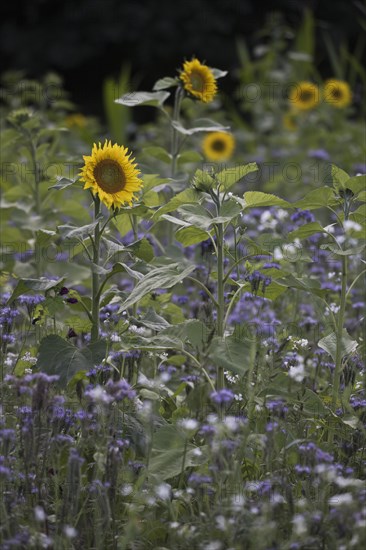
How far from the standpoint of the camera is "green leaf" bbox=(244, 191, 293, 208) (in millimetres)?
2598

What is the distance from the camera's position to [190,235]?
269cm

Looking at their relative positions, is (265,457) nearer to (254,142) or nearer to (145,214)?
(145,214)

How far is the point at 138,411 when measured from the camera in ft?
8.48

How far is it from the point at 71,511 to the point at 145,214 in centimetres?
109

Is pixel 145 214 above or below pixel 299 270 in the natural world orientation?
above

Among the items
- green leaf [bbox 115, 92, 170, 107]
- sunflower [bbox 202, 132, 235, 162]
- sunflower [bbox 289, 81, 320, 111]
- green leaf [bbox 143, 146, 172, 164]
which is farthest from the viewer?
sunflower [bbox 289, 81, 320, 111]

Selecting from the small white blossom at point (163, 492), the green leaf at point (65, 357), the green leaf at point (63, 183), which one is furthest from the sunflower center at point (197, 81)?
Result: the small white blossom at point (163, 492)

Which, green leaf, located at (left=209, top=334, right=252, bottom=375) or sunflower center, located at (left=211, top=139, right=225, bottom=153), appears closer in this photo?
green leaf, located at (left=209, top=334, right=252, bottom=375)

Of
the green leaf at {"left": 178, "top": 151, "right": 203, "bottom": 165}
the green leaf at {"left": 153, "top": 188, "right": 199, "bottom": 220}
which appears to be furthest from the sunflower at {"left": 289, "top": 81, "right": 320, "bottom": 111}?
the green leaf at {"left": 153, "top": 188, "right": 199, "bottom": 220}

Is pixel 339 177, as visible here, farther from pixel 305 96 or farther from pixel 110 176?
pixel 305 96

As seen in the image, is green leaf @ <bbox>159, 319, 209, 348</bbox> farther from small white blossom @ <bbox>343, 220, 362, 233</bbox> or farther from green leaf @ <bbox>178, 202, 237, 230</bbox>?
small white blossom @ <bbox>343, 220, 362, 233</bbox>

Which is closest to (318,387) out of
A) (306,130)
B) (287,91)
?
(306,130)

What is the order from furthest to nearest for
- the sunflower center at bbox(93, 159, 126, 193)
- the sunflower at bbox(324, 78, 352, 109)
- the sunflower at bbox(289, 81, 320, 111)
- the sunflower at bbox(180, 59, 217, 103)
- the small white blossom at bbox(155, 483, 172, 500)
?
the sunflower at bbox(289, 81, 320, 111) < the sunflower at bbox(324, 78, 352, 109) < the sunflower at bbox(180, 59, 217, 103) < the sunflower center at bbox(93, 159, 126, 193) < the small white blossom at bbox(155, 483, 172, 500)

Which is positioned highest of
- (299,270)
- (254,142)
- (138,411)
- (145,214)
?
(145,214)
